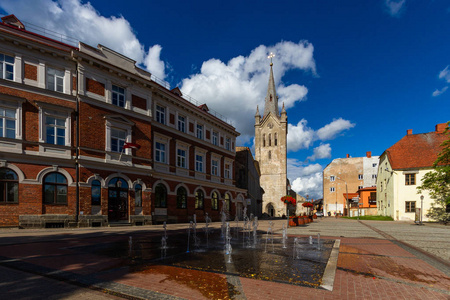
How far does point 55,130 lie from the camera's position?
17344 mm

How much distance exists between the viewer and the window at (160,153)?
79.3 feet

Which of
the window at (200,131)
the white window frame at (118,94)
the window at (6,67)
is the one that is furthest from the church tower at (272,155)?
the window at (6,67)

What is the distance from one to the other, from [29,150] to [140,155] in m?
7.50

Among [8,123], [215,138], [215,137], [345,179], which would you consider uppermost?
[215,137]

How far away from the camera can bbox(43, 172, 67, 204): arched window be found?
16.7m

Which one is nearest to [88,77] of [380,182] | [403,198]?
[403,198]

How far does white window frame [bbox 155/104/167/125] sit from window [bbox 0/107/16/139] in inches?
418

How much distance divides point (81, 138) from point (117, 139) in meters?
2.76

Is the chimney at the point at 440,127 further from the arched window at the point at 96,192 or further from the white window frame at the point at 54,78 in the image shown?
the white window frame at the point at 54,78

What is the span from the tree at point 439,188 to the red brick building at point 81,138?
96.9 feet

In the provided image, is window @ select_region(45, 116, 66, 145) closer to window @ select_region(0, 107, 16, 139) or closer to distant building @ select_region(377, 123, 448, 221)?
window @ select_region(0, 107, 16, 139)

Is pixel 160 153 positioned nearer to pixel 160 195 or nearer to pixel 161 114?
pixel 161 114

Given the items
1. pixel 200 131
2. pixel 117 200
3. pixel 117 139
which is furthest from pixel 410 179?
pixel 117 139

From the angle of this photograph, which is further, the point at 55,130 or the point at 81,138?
the point at 81,138
